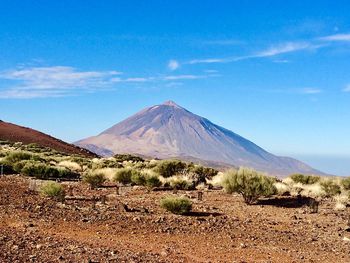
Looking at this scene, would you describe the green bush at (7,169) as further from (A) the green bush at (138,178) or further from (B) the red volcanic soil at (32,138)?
(B) the red volcanic soil at (32,138)

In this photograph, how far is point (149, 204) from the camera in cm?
1917

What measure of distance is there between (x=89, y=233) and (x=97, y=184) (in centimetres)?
1270

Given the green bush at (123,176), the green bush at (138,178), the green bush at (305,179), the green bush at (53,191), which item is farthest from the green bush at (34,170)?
the green bush at (305,179)

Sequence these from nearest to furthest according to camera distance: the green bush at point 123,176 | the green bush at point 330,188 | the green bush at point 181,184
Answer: the green bush at point 181,184 → the green bush at point 330,188 → the green bush at point 123,176

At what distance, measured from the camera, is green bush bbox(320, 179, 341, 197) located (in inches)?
1036

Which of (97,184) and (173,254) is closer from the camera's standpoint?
(173,254)

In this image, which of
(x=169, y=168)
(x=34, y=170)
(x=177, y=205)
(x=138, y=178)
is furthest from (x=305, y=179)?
(x=177, y=205)

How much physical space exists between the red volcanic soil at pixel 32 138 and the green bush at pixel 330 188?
57000 mm

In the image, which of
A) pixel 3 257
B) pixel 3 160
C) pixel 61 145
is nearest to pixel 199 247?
pixel 3 257

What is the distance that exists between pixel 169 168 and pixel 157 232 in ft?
60.6

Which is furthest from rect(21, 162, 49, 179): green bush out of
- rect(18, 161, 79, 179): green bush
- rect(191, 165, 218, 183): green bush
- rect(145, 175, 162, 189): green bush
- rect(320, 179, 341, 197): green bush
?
rect(320, 179, 341, 197): green bush

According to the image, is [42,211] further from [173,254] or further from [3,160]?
[3,160]

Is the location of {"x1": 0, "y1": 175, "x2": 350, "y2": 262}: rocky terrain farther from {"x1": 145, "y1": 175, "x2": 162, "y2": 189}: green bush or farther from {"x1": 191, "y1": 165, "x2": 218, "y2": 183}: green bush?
{"x1": 191, "y1": 165, "x2": 218, "y2": 183}: green bush

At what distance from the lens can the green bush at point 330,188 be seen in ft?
86.3
